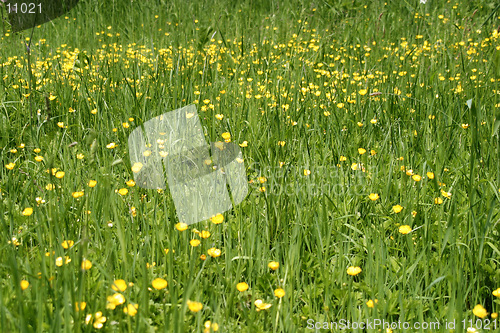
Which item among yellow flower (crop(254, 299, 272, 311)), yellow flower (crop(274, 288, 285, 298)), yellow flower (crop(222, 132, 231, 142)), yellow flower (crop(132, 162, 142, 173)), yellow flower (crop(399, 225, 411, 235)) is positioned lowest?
yellow flower (crop(254, 299, 272, 311))

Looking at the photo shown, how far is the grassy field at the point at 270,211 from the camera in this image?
134 cm

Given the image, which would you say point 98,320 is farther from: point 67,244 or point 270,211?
point 270,211

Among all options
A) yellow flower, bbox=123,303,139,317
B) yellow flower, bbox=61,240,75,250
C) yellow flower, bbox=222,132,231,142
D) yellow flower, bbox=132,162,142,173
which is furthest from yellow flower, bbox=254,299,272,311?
yellow flower, bbox=222,132,231,142

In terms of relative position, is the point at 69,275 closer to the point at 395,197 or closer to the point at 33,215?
the point at 33,215

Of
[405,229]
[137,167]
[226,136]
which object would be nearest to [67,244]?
[137,167]

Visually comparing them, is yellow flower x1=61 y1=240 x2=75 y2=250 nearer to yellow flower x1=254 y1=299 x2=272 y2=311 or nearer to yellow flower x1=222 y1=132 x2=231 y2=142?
yellow flower x1=254 y1=299 x2=272 y2=311

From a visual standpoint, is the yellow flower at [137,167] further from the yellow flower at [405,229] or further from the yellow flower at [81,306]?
the yellow flower at [405,229]

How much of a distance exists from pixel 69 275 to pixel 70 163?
3.05 ft

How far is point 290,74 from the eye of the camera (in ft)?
11.3

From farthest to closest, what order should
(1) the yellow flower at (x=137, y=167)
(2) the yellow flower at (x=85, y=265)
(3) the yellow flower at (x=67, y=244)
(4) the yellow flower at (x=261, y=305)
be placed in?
1. (1) the yellow flower at (x=137, y=167)
2. (3) the yellow flower at (x=67, y=244)
3. (4) the yellow flower at (x=261, y=305)
4. (2) the yellow flower at (x=85, y=265)

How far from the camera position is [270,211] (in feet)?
5.86

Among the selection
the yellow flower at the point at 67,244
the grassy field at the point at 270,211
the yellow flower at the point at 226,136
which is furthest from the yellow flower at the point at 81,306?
the yellow flower at the point at 226,136

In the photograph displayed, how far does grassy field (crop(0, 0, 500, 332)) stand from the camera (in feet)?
4.39

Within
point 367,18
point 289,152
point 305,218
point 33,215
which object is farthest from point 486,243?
point 367,18
